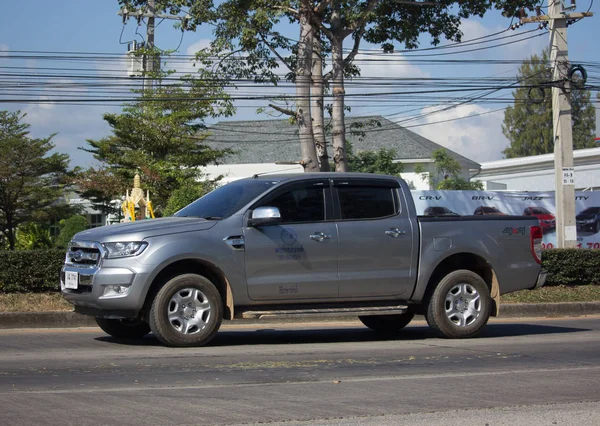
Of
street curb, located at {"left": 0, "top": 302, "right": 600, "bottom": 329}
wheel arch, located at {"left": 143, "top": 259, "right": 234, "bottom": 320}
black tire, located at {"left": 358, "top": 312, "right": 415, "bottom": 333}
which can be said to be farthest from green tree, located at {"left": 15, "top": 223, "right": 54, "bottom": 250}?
wheel arch, located at {"left": 143, "top": 259, "right": 234, "bottom": 320}

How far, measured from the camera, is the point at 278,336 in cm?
1072

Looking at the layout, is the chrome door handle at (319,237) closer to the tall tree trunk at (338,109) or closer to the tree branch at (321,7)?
the tall tree trunk at (338,109)

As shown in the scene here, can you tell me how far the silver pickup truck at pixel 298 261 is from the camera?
28.6 ft

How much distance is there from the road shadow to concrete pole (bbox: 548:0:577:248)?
764 cm

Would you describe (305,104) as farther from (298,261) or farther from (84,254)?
(84,254)

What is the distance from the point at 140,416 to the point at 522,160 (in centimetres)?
4592

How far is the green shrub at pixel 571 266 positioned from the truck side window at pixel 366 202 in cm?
764

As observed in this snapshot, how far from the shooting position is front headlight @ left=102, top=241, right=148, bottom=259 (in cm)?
863

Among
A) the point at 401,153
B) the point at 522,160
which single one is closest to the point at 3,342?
the point at 522,160

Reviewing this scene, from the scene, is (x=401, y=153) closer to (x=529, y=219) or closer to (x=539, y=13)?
(x=539, y=13)

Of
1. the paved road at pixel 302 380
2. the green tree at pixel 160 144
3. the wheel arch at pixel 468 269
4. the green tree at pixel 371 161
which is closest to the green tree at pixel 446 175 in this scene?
the green tree at pixel 371 161

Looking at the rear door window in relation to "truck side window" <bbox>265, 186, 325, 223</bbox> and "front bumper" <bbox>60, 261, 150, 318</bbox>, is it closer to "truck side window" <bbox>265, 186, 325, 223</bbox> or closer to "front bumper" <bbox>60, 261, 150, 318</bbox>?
"truck side window" <bbox>265, 186, 325, 223</bbox>

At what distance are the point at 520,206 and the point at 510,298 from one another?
8.59 meters

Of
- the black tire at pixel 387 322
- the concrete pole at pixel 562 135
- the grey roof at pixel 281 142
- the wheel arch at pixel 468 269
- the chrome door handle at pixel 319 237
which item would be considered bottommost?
the black tire at pixel 387 322
